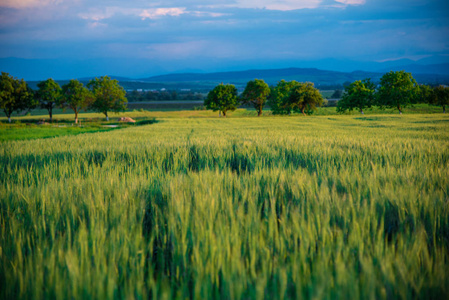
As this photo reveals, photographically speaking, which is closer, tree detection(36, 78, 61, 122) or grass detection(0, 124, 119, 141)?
grass detection(0, 124, 119, 141)

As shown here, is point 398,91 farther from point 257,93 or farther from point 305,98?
point 257,93

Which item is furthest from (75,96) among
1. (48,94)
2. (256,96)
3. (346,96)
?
(346,96)

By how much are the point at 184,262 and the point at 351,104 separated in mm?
68986

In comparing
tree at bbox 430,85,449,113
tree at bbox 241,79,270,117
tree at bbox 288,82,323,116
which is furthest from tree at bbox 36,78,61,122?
tree at bbox 430,85,449,113

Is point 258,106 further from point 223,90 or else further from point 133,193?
point 133,193

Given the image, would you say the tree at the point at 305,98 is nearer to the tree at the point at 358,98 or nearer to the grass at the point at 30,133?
the tree at the point at 358,98

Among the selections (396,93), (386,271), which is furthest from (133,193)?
(396,93)

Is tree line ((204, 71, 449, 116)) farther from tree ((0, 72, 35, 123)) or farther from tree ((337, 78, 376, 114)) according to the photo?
tree ((0, 72, 35, 123))

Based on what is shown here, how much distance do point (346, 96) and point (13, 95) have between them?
8072cm

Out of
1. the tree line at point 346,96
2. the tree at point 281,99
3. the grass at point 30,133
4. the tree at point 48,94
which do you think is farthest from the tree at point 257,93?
the tree at point 48,94

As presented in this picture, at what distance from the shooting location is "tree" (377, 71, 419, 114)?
183 ft

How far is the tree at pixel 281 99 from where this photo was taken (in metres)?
61.9

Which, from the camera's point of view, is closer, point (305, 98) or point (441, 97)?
point (305, 98)

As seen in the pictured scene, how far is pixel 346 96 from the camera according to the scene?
65250 mm
